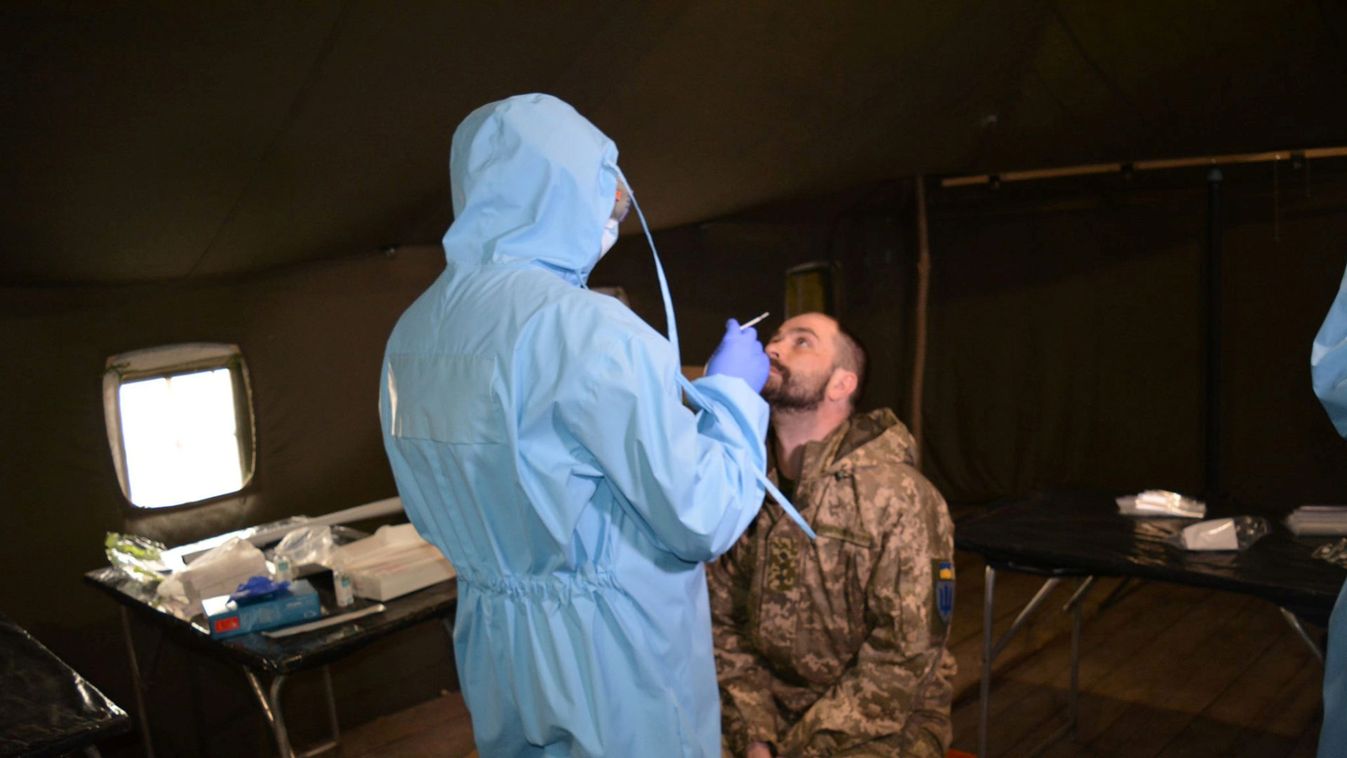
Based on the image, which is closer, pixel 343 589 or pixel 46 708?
pixel 46 708

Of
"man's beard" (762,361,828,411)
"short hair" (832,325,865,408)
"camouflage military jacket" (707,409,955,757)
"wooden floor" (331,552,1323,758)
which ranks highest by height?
"short hair" (832,325,865,408)

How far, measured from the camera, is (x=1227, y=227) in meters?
4.59

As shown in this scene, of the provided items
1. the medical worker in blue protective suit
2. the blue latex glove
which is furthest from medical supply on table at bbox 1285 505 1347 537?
the blue latex glove

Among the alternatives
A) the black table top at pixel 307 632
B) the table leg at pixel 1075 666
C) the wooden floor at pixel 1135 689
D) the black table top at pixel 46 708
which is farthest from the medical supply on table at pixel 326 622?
the table leg at pixel 1075 666

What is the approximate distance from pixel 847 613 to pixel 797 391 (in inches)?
19.9

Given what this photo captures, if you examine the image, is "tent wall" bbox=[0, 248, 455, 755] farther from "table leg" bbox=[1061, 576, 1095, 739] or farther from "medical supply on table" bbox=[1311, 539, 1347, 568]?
"medical supply on table" bbox=[1311, 539, 1347, 568]

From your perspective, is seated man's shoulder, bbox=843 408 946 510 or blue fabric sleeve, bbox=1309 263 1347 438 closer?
blue fabric sleeve, bbox=1309 263 1347 438

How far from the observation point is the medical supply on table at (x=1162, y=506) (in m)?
2.64

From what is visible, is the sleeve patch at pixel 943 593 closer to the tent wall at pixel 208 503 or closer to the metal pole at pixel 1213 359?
the tent wall at pixel 208 503

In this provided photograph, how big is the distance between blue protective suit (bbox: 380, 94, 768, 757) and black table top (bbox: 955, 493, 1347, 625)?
4.18 ft

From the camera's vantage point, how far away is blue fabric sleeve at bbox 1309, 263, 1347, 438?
124 centimetres

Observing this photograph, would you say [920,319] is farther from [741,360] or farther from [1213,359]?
[741,360]

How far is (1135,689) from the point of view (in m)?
3.28

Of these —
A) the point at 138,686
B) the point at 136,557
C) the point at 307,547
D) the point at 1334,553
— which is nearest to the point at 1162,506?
the point at 1334,553
